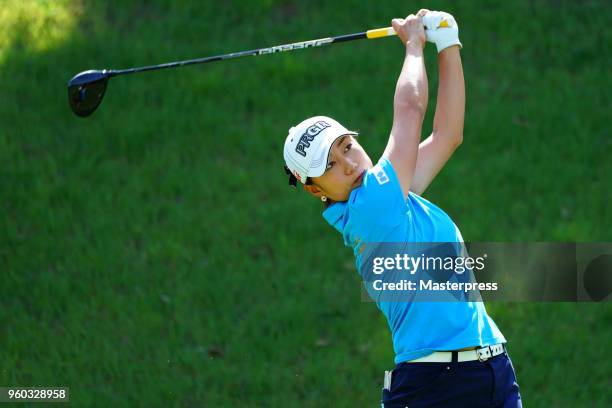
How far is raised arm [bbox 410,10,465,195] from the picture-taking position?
4199 mm

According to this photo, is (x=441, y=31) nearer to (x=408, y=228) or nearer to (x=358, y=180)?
(x=358, y=180)

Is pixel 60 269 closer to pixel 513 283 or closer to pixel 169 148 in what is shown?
pixel 169 148

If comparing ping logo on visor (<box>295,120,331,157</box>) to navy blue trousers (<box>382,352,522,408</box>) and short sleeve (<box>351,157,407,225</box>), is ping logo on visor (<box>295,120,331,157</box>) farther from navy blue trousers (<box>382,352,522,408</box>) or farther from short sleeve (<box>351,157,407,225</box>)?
navy blue trousers (<box>382,352,522,408</box>)

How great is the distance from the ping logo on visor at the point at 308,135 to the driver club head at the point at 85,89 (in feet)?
5.75

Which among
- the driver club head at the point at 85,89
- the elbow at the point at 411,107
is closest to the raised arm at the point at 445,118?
the elbow at the point at 411,107

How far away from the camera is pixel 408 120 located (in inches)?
150

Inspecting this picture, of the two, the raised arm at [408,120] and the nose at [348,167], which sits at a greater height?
the raised arm at [408,120]

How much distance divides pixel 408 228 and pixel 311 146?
500 millimetres

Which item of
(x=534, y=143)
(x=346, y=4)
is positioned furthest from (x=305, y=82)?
(x=534, y=143)

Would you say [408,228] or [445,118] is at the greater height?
[445,118]

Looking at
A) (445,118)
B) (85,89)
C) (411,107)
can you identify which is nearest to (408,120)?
(411,107)

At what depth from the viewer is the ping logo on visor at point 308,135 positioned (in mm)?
3854
